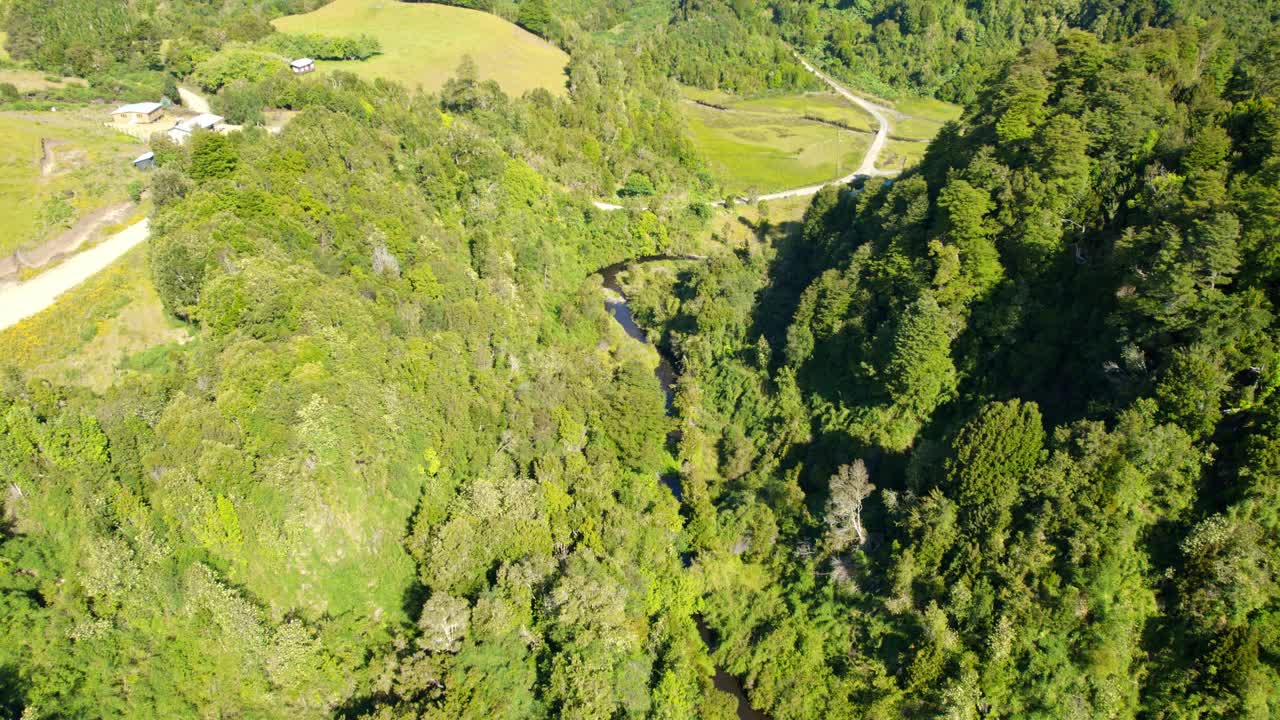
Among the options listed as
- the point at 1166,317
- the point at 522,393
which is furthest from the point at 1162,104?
the point at 522,393

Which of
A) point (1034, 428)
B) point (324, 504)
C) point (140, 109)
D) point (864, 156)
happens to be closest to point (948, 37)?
point (864, 156)

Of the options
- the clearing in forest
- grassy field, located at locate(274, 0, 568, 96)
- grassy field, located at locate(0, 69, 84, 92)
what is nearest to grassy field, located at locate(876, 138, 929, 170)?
the clearing in forest

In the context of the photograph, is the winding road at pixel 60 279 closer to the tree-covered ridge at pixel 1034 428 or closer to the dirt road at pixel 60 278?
the dirt road at pixel 60 278

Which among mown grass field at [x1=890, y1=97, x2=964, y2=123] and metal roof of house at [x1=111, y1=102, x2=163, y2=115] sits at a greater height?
metal roof of house at [x1=111, y1=102, x2=163, y2=115]

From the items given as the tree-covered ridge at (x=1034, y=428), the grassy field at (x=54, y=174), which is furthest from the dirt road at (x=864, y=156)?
the grassy field at (x=54, y=174)

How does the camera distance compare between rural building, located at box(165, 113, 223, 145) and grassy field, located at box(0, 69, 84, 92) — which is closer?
rural building, located at box(165, 113, 223, 145)

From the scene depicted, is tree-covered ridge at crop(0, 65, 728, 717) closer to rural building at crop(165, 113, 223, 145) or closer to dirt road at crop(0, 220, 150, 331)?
dirt road at crop(0, 220, 150, 331)

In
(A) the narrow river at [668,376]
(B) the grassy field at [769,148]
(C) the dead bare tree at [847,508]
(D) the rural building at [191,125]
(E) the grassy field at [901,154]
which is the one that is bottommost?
(A) the narrow river at [668,376]
